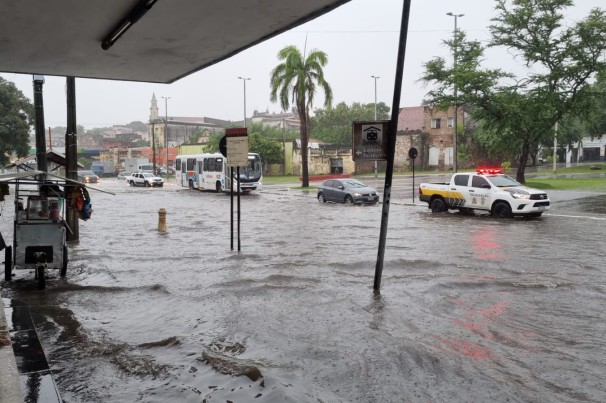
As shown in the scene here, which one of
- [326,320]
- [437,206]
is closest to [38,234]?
[326,320]

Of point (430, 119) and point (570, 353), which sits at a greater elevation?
point (430, 119)

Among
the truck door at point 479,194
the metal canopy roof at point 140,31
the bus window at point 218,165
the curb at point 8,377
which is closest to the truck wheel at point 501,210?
the truck door at point 479,194

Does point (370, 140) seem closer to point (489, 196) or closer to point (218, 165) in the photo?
point (489, 196)

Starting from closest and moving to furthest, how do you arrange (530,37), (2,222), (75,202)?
(75,202), (2,222), (530,37)

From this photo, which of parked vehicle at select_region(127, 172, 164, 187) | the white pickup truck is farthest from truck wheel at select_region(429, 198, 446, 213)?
parked vehicle at select_region(127, 172, 164, 187)

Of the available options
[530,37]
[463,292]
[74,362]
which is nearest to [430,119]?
[530,37]

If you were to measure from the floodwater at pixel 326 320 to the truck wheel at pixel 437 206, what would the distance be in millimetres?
7323

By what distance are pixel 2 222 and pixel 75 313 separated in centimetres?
1489

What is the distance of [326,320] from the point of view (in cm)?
725

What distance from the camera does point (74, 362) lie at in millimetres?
5621

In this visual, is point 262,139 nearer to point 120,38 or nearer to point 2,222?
point 2,222

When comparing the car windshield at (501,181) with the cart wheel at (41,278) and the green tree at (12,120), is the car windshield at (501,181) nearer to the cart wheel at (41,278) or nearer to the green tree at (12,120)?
the cart wheel at (41,278)

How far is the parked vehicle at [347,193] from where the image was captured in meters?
27.4

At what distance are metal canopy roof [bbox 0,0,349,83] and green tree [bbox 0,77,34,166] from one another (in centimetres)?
3704
